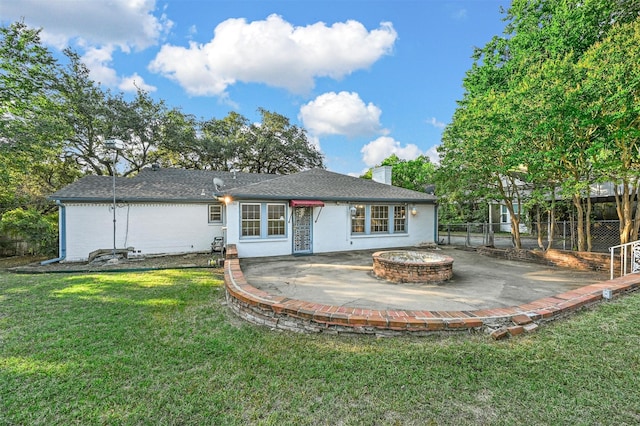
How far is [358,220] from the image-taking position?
39.2 feet

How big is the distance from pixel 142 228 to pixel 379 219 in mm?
10557

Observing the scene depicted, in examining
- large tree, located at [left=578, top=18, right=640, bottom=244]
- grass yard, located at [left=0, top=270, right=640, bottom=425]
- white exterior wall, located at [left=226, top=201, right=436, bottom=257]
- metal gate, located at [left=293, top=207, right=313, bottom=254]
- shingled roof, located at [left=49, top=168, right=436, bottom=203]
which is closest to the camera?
grass yard, located at [left=0, top=270, right=640, bottom=425]

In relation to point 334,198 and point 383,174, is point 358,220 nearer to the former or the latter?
point 334,198

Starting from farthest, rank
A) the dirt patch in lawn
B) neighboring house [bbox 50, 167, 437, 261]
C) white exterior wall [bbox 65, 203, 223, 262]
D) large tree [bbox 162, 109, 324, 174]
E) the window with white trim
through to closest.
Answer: large tree [bbox 162, 109, 324, 174]
the window with white trim
white exterior wall [bbox 65, 203, 223, 262]
neighboring house [bbox 50, 167, 437, 261]
the dirt patch in lawn

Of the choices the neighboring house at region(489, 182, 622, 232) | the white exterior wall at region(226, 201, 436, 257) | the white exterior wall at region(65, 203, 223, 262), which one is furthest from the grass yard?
the white exterior wall at region(65, 203, 223, 262)

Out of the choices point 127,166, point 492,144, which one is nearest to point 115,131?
point 127,166

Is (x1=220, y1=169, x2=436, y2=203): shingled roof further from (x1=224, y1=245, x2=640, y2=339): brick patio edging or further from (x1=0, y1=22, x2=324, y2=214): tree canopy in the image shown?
(x1=0, y1=22, x2=324, y2=214): tree canopy

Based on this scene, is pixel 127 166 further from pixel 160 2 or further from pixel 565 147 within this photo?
pixel 565 147

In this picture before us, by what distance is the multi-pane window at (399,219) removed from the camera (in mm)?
12695

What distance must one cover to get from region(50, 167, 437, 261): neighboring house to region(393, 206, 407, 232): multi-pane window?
5 centimetres

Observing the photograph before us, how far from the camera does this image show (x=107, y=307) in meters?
5.07

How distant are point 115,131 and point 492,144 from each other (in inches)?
836

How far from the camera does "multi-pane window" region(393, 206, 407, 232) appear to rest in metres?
12.7

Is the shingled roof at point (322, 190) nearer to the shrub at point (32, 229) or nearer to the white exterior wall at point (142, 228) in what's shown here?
the white exterior wall at point (142, 228)
